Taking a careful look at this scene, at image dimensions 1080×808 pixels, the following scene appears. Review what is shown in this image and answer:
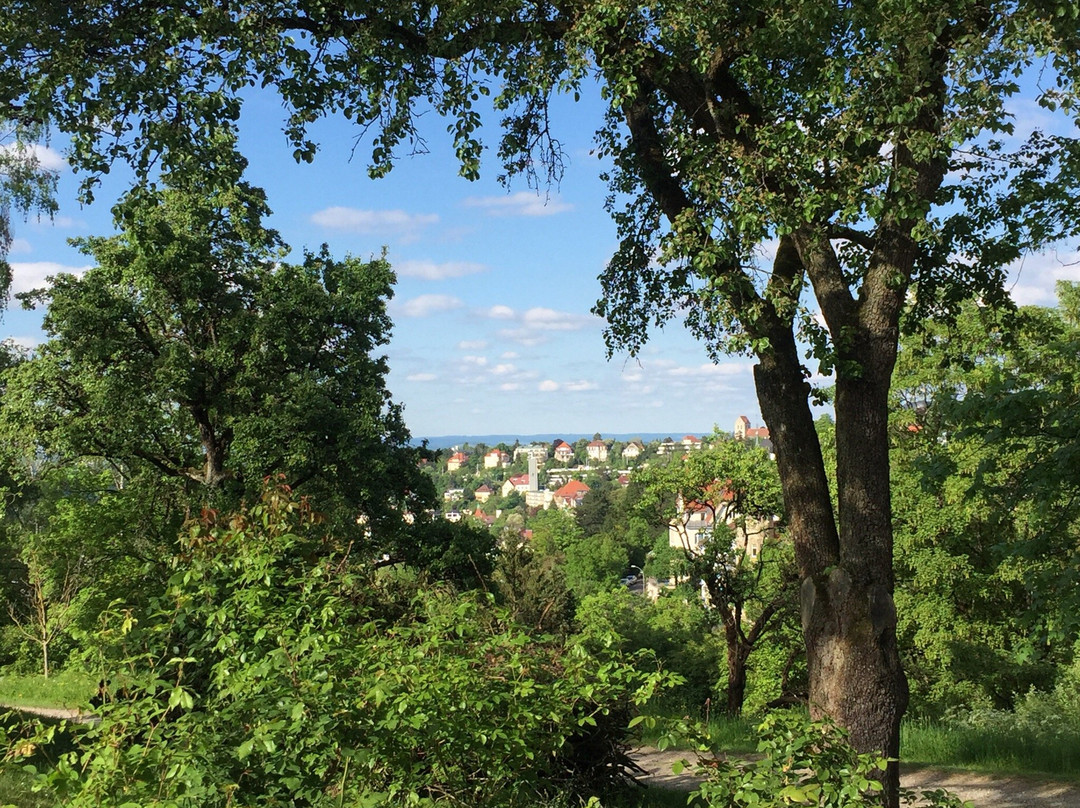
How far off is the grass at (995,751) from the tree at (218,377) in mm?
9133

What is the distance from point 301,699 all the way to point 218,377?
1442 cm

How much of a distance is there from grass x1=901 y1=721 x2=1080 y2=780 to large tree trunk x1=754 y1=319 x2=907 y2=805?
4.04 meters

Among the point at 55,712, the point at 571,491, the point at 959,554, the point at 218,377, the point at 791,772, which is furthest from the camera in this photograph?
the point at 571,491

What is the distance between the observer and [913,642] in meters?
22.4

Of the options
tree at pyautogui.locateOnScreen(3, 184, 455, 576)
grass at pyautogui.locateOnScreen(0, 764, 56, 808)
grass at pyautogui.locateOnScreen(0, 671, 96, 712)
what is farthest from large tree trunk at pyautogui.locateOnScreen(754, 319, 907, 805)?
grass at pyautogui.locateOnScreen(0, 671, 96, 712)

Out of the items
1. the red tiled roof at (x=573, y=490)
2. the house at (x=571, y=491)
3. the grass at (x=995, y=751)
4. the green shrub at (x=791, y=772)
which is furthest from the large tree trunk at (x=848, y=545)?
the red tiled roof at (x=573, y=490)

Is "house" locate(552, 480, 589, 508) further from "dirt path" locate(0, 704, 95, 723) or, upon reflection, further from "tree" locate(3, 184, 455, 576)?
"tree" locate(3, 184, 455, 576)

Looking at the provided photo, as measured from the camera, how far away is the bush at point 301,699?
327cm

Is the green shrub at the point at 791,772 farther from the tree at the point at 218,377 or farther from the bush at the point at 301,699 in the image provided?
the tree at the point at 218,377

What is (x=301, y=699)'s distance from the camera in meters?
3.43

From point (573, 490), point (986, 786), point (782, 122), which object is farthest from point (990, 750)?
point (573, 490)

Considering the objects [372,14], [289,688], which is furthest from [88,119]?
[289,688]

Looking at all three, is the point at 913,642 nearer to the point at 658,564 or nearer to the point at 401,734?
the point at 401,734

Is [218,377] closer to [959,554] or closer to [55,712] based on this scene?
[55,712]
